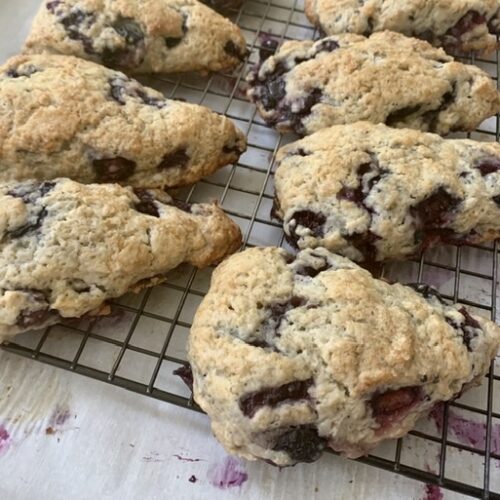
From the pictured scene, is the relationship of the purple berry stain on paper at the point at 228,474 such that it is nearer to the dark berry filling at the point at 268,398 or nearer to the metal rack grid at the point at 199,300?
the metal rack grid at the point at 199,300

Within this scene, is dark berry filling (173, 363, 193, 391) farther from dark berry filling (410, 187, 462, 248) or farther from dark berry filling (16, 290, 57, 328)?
dark berry filling (410, 187, 462, 248)

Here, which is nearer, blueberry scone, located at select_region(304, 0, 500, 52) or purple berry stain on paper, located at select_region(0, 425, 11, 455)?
purple berry stain on paper, located at select_region(0, 425, 11, 455)

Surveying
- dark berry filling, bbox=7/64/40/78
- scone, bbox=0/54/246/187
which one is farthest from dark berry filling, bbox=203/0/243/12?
dark berry filling, bbox=7/64/40/78

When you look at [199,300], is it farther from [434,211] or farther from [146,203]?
[434,211]

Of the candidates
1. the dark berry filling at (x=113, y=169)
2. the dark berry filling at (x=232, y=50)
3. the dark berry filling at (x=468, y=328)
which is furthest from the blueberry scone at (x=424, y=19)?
the dark berry filling at (x=468, y=328)

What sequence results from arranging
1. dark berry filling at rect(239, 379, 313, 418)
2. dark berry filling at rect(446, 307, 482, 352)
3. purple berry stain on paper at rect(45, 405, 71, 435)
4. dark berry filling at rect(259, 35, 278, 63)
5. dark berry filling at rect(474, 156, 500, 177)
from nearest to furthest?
dark berry filling at rect(239, 379, 313, 418) < dark berry filling at rect(446, 307, 482, 352) < purple berry stain on paper at rect(45, 405, 71, 435) < dark berry filling at rect(474, 156, 500, 177) < dark berry filling at rect(259, 35, 278, 63)

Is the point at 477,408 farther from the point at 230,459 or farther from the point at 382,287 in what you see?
the point at 230,459

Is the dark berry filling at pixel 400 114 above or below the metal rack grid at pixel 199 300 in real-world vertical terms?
above

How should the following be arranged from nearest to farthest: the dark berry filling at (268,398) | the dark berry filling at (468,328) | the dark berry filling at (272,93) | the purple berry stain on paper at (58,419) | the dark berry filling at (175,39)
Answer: the dark berry filling at (268,398), the dark berry filling at (468,328), the purple berry stain on paper at (58,419), the dark berry filling at (272,93), the dark berry filling at (175,39)
